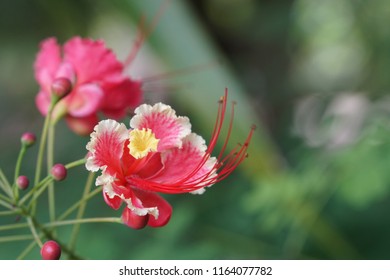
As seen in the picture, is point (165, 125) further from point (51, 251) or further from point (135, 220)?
point (51, 251)

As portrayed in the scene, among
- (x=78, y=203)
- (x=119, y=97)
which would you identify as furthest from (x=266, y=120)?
(x=78, y=203)

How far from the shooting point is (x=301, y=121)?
2.61 metres

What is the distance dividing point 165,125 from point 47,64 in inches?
14.3

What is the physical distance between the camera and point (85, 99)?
4.00 feet

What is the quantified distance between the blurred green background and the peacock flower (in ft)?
1.17

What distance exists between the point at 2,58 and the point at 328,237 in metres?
2.44

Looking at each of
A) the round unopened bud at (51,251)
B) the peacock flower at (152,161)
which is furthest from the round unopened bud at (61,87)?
the round unopened bud at (51,251)

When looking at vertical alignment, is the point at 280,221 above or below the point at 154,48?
below

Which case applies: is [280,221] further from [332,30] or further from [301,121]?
[332,30]

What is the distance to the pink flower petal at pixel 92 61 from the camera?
122cm

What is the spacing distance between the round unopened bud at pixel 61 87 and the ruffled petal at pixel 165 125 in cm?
19

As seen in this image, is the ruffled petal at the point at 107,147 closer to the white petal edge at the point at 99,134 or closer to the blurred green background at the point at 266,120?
the white petal edge at the point at 99,134

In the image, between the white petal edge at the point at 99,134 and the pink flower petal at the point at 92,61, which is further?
the pink flower petal at the point at 92,61
